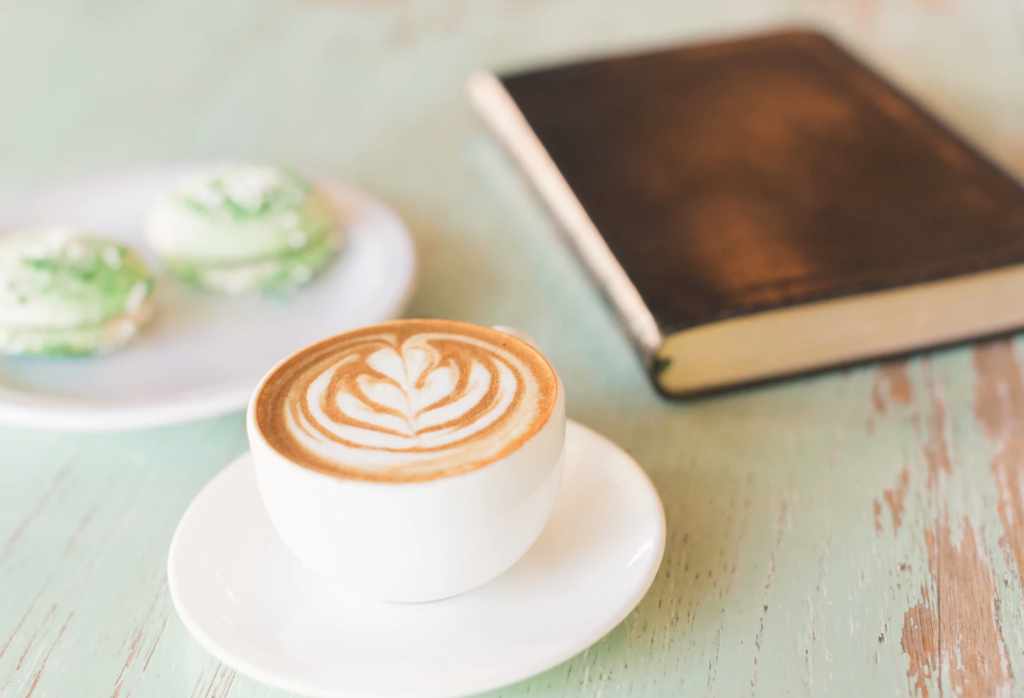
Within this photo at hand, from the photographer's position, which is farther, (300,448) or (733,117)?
(733,117)

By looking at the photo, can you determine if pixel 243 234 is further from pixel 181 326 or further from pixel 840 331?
pixel 840 331

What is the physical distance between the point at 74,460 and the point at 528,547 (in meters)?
0.42

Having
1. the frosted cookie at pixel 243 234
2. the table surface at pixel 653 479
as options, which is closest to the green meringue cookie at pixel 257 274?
the frosted cookie at pixel 243 234

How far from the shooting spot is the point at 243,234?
97 cm

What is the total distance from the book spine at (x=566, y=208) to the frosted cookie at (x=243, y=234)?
25cm

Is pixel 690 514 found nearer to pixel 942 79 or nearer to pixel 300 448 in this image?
pixel 300 448

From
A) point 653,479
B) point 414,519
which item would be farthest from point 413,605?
point 653,479

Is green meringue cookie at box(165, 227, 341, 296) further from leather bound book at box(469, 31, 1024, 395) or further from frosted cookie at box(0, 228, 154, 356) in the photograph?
leather bound book at box(469, 31, 1024, 395)

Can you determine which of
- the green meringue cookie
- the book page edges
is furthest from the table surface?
the green meringue cookie

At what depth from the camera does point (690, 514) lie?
2.33 feet

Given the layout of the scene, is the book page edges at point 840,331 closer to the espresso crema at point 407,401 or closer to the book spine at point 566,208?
the book spine at point 566,208

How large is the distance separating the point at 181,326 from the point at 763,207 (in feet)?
1.94

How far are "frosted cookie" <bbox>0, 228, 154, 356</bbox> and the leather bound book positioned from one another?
1.46 feet

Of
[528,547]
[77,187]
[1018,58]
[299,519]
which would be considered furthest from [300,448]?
[1018,58]
